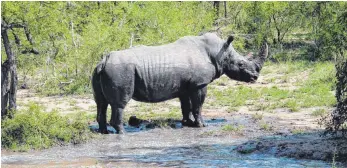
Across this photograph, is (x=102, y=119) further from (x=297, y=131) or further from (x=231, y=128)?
(x=297, y=131)

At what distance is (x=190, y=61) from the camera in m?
15.4

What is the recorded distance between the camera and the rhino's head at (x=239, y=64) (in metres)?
16.0

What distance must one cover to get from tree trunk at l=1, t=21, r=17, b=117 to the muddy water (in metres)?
2.27

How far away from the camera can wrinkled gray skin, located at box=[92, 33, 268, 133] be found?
14508 millimetres

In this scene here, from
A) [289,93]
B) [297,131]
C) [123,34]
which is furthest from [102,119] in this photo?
[123,34]

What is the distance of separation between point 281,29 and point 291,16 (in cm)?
76

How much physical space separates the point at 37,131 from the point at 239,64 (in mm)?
5215

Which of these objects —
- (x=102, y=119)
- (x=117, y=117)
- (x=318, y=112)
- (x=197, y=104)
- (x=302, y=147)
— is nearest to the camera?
(x=302, y=147)

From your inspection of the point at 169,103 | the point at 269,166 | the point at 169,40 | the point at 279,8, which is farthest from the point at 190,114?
the point at 279,8

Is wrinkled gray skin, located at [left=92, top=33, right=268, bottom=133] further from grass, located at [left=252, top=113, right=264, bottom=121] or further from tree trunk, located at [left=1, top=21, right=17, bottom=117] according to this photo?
tree trunk, located at [left=1, top=21, right=17, bottom=117]

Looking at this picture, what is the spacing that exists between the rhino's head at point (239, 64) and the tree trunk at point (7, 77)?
466cm

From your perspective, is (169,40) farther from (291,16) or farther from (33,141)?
(33,141)

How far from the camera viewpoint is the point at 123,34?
24.0m

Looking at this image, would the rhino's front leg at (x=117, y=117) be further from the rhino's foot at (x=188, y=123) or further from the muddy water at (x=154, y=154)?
the rhino's foot at (x=188, y=123)
